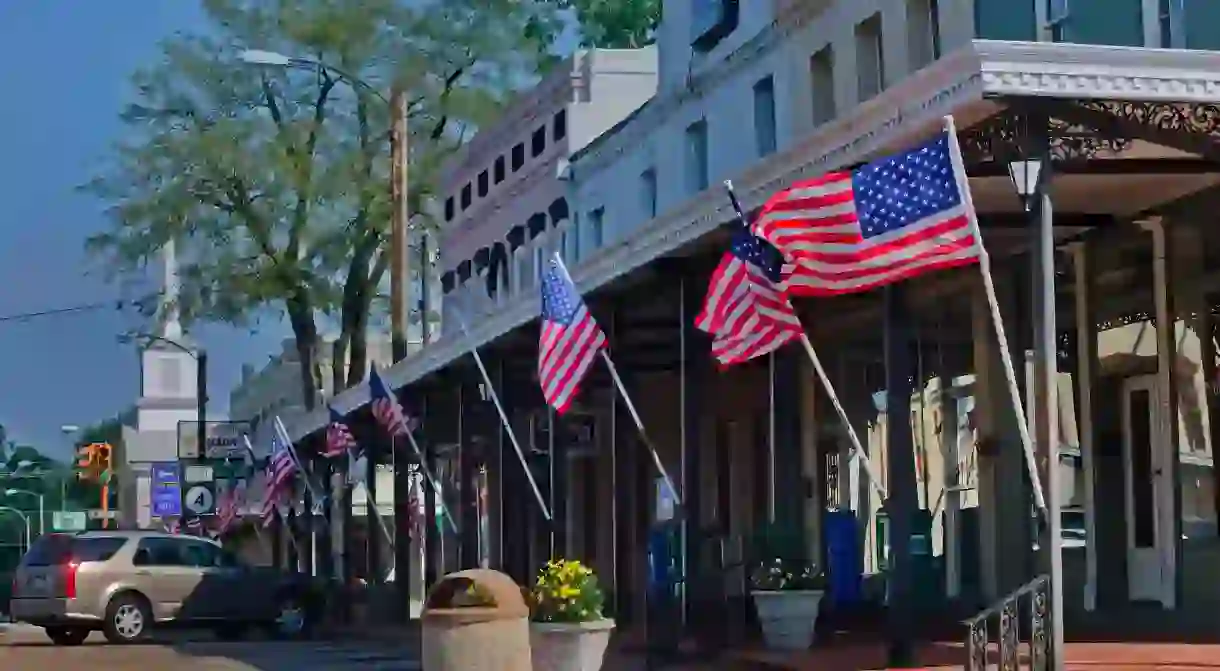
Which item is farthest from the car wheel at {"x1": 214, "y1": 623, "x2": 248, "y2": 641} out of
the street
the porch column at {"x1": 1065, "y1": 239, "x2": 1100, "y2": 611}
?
the porch column at {"x1": 1065, "y1": 239, "x2": 1100, "y2": 611}

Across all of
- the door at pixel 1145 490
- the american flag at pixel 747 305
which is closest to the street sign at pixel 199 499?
the door at pixel 1145 490

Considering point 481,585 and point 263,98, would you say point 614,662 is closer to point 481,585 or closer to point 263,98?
point 481,585

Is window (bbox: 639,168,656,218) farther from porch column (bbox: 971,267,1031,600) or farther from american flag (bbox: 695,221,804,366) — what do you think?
american flag (bbox: 695,221,804,366)

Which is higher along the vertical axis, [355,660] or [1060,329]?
[1060,329]

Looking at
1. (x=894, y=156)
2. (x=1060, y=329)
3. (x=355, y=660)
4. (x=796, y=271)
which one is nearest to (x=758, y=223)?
(x=796, y=271)

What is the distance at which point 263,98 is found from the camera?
5272cm

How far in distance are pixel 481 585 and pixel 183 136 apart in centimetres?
3746

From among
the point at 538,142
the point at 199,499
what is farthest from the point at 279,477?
the point at 199,499

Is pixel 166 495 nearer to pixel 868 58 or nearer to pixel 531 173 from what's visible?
pixel 531 173

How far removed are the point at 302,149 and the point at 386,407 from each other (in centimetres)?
2023

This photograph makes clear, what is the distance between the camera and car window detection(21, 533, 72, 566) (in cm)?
3247

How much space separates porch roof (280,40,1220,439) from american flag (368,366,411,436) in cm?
1309

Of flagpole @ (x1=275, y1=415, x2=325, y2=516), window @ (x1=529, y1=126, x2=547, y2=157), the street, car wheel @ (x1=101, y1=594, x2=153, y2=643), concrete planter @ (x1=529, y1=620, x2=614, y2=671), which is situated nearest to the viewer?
concrete planter @ (x1=529, y1=620, x2=614, y2=671)

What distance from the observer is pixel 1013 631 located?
14344 mm
